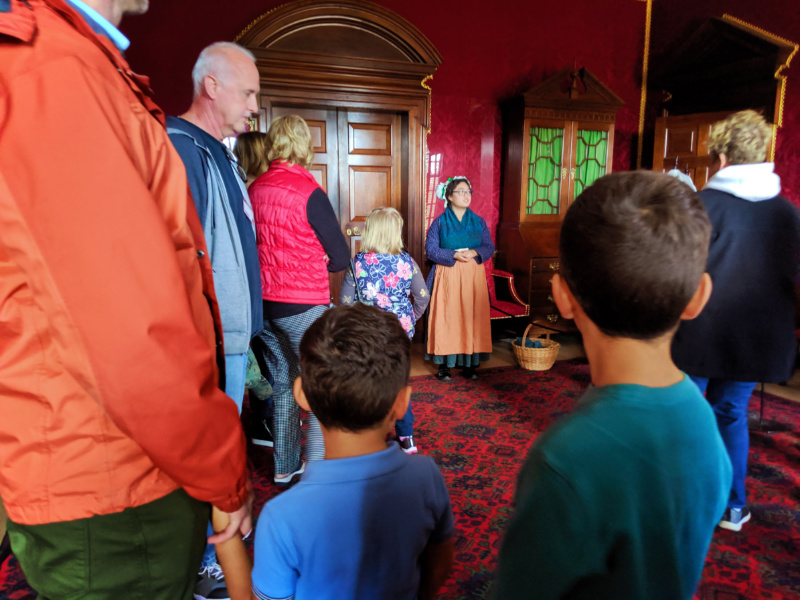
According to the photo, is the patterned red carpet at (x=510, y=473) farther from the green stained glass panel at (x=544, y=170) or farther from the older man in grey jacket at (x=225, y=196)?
the green stained glass panel at (x=544, y=170)

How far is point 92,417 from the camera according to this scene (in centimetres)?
74

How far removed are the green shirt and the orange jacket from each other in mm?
466

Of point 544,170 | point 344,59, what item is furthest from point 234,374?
point 544,170

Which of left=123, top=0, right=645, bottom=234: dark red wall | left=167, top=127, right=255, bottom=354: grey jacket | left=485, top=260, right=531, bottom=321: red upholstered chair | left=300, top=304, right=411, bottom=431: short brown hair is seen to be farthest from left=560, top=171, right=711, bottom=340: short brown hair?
left=123, top=0, right=645, bottom=234: dark red wall

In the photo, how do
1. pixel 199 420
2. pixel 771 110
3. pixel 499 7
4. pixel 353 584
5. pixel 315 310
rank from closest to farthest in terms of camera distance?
pixel 199 420, pixel 353 584, pixel 315 310, pixel 771 110, pixel 499 7

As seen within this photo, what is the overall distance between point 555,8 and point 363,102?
2323 millimetres

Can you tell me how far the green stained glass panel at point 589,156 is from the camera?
5.18 m

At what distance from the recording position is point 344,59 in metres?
4.36

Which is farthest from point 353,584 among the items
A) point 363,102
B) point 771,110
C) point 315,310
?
point 771,110

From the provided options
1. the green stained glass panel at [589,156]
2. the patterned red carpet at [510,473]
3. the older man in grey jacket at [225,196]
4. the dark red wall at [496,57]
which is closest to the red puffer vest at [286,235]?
A: the older man in grey jacket at [225,196]

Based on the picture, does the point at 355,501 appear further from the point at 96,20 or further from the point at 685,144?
the point at 685,144

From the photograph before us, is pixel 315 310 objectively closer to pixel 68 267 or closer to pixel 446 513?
pixel 446 513

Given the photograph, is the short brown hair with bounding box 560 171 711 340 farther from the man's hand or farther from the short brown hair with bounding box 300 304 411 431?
the man's hand

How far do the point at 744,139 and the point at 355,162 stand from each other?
3498 mm
